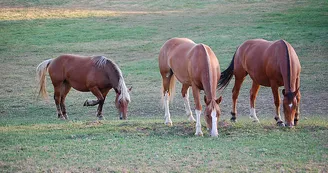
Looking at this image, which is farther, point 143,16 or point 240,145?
point 143,16

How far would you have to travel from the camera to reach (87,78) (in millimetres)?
15688

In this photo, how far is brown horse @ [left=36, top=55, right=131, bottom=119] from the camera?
15.3 metres

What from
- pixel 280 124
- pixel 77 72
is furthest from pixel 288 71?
pixel 77 72

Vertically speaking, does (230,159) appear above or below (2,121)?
above

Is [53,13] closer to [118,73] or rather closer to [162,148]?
[118,73]

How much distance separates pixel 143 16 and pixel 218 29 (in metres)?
6.31

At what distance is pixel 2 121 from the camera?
15141 mm

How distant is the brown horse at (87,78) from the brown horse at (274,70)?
285 centimetres

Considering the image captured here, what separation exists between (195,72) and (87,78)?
4764 millimetres

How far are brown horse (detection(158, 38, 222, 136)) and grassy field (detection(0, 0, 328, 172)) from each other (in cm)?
51

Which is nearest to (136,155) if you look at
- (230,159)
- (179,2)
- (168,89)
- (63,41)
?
(230,159)

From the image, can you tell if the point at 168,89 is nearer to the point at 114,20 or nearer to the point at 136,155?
the point at 136,155

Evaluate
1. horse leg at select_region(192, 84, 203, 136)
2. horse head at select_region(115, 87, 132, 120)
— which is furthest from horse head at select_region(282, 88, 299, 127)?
horse head at select_region(115, 87, 132, 120)

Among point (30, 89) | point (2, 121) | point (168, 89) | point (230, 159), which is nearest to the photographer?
point (230, 159)
